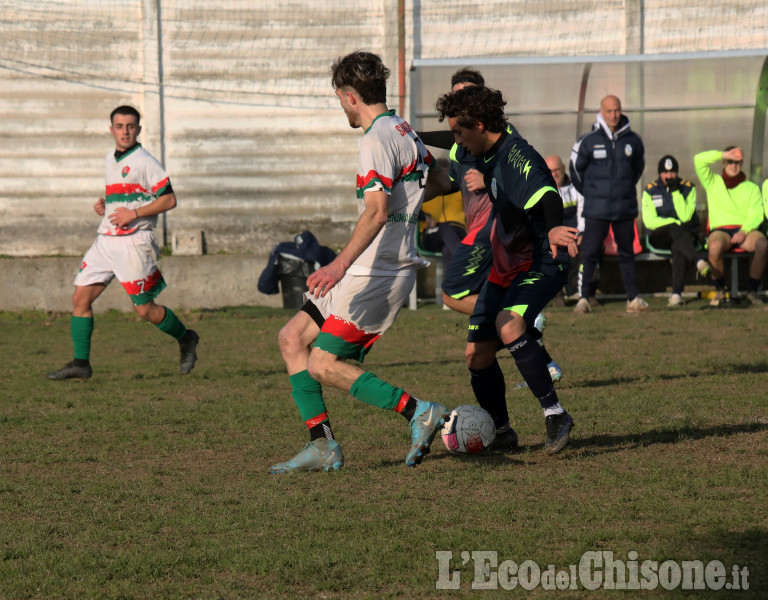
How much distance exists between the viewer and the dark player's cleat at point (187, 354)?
28.8 ft

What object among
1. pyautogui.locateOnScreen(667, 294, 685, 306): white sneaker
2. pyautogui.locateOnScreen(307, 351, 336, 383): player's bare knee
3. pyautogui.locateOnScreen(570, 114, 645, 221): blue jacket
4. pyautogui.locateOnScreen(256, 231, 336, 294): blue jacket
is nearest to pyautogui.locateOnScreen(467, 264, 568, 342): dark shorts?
pyautogui.locateOnScreen(307, 351, 336, 383): player's bare knee

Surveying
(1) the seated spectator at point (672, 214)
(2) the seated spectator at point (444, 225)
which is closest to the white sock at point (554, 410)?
(2) the seated spectator at point (444, 225)

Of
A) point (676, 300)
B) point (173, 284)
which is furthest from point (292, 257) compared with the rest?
point (676, 300)

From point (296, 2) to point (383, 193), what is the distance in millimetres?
11267

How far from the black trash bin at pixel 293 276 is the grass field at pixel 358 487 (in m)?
4.42

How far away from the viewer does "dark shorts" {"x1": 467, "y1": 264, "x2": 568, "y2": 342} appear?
17.7ft

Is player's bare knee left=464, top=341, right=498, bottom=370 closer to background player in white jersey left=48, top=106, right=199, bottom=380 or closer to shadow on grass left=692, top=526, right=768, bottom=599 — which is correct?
shadow on grass left=692, top=526, right=768, bottom=599

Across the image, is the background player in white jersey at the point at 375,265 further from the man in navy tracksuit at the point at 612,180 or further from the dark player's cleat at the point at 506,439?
the man in navy tracksuit at the point at 612,180

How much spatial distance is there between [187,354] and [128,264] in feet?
3.00

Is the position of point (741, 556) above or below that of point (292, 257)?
below

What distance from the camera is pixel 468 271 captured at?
6973mm

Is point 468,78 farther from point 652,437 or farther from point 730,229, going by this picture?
point 730,229

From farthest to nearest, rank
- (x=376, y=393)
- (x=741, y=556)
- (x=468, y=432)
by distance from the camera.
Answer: (x=468, y=432) < (x=376, y=393) < (x=741, y=556)

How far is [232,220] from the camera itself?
15.4 metres
